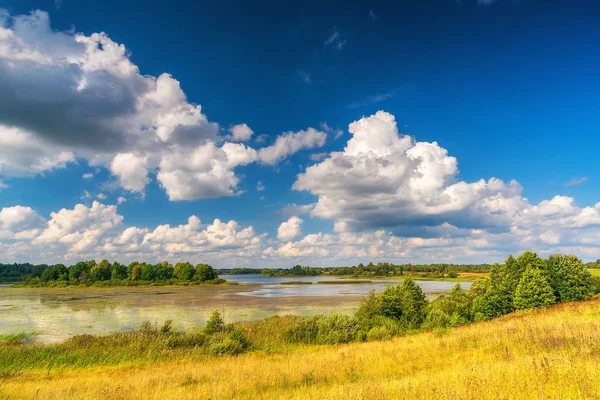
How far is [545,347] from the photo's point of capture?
11.8 m

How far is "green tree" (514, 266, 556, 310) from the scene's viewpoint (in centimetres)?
3064

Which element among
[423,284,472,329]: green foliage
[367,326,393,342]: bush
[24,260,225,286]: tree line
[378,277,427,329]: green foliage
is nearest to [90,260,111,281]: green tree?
[24,260,225,286]: tree line

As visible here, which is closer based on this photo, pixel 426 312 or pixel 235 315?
pixel 426 312

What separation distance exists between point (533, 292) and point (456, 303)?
22.1ft

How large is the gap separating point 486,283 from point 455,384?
36373 mm

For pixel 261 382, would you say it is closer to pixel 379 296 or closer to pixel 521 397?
pixel 521 397

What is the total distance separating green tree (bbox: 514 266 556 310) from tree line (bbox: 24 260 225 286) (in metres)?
111

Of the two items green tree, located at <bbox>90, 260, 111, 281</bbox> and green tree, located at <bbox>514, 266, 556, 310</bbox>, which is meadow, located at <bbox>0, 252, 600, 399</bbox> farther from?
green tree, located at <bbox>90, 260, 111, 281</bbox>

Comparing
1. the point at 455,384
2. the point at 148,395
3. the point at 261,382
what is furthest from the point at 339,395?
the point at 148,395

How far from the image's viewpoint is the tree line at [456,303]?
27.3 meters

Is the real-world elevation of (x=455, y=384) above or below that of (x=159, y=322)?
above

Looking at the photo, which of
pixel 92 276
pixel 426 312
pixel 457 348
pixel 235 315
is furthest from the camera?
pixel 92 276

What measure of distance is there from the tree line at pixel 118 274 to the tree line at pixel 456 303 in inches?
4154

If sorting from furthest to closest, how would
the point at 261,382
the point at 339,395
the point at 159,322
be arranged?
the point at 159,322
the point at 261,382
the point at 339,395
